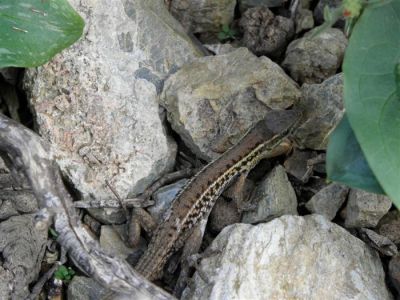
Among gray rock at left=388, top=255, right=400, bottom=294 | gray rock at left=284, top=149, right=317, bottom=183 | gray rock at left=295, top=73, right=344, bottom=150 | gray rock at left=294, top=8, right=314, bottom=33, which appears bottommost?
gray rock at left=388, top=255, right=400, bottom=294

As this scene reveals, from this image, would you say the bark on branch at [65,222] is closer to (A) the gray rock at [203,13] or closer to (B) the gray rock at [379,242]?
(B) the gray rock at [379,242]

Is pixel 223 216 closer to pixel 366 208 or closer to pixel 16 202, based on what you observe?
pixel 366 208

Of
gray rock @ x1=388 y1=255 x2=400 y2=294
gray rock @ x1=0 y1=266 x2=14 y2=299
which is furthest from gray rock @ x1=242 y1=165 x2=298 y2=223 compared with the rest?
gray rock @ x1=0 y1=266 x2=14 y2=299

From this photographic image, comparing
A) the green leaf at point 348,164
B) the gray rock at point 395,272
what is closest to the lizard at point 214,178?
the gray rock at point 395,272

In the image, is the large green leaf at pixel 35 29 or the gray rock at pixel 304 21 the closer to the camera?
the large green leaf at pixel 35 29

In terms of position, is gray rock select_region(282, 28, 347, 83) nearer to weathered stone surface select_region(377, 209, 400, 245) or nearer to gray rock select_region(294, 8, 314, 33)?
gray rock select_region(294, 8, 314, 33)

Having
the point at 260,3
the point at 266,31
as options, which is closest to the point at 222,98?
the point at 266,31
